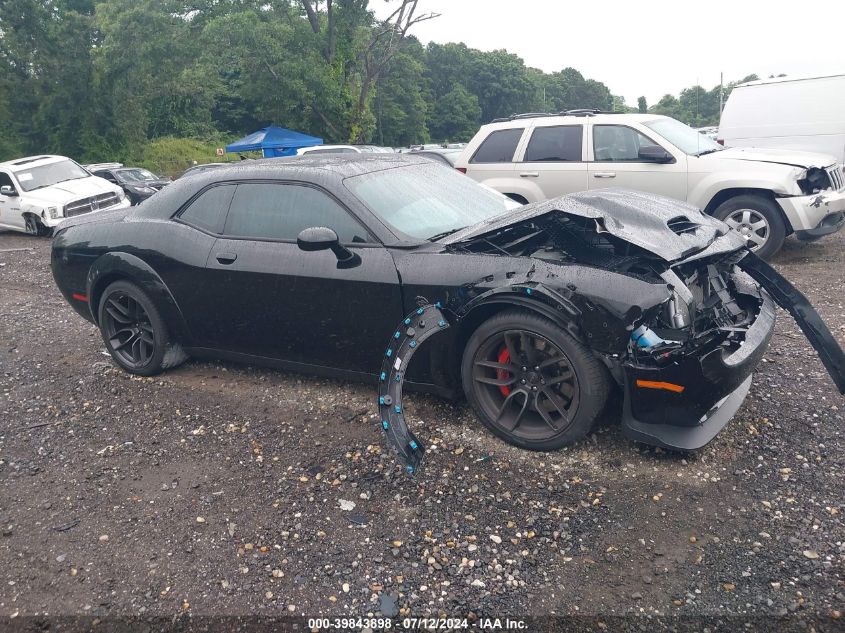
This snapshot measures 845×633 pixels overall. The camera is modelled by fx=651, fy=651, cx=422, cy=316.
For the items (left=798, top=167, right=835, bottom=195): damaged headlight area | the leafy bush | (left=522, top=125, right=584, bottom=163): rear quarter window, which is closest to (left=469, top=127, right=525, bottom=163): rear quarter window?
(left=522, top=125, right=584, bottom=163): rear quarter window

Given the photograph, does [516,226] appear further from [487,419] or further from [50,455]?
[50,455]

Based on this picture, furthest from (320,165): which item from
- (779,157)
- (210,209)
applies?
(779,157)

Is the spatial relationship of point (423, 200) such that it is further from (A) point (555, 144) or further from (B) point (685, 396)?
(A) point (555, 144)

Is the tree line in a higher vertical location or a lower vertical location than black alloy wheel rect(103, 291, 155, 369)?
higher

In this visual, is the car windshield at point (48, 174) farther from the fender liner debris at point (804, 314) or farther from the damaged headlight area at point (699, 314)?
the fender liner debris at point (804, 314)

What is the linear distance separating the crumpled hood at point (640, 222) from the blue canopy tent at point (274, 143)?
20.9 metres

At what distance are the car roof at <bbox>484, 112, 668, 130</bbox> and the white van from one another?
10.2 ft

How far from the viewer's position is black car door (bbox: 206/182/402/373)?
3.83 metres

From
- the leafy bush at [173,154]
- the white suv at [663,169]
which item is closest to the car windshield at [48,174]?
the white suv at [663,169]

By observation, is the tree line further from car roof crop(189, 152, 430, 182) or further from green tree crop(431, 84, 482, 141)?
car roof crop(189, 152, 430, 182)

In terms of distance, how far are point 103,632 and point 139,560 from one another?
415mm

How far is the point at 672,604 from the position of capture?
8.00 ft

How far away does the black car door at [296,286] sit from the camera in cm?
383

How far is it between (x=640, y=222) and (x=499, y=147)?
5426 millimetres
